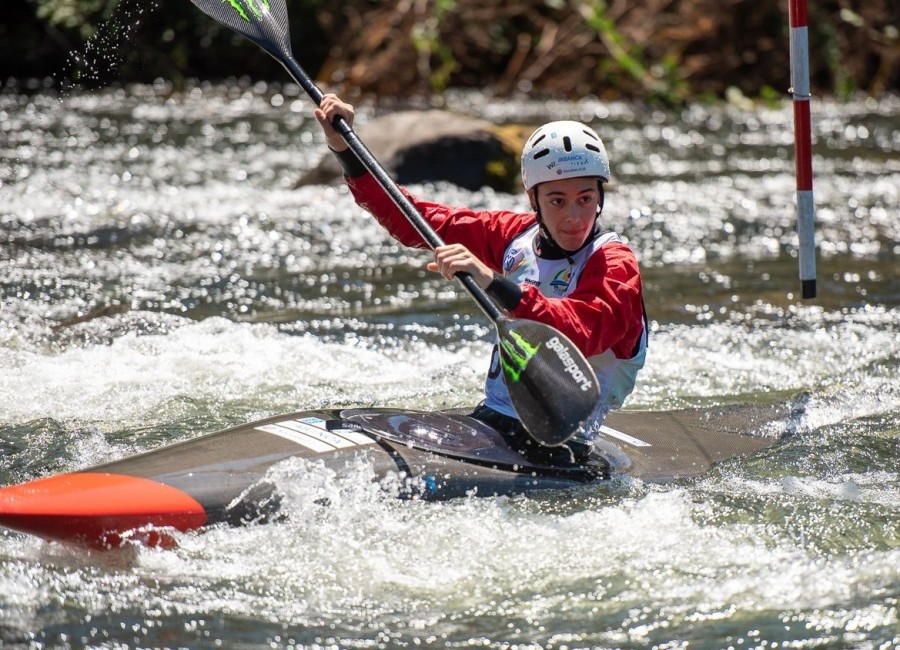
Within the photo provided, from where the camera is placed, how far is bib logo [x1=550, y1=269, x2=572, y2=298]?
398 centimetres

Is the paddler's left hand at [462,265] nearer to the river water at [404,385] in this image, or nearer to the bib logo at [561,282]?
the bib logo at [561,282]

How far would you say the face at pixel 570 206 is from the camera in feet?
12.8

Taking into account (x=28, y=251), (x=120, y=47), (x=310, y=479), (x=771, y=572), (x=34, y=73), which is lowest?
(x=771, y=572)

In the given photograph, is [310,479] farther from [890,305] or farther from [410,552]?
[890,305]

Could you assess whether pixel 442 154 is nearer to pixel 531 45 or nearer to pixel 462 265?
pixel 462 265

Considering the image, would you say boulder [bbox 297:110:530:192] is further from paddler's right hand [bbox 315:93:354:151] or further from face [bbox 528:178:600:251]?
face [bbox 528:178:600:251]

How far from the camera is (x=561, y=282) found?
13.1 feet

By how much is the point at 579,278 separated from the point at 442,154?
6.43 m

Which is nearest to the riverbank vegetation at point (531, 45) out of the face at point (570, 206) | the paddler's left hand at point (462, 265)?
the face at point (570, 206)

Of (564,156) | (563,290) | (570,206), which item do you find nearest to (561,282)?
(563,290)

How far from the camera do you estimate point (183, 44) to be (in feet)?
57.9

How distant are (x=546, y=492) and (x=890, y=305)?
4.09 m

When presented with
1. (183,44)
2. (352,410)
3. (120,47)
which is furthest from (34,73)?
(352,410)

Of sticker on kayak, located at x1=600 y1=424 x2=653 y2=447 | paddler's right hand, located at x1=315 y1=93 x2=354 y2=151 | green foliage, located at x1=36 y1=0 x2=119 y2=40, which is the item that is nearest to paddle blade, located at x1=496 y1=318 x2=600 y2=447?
sticker on kayak, located at x1=600 y1=424 x2=653 y2=447
